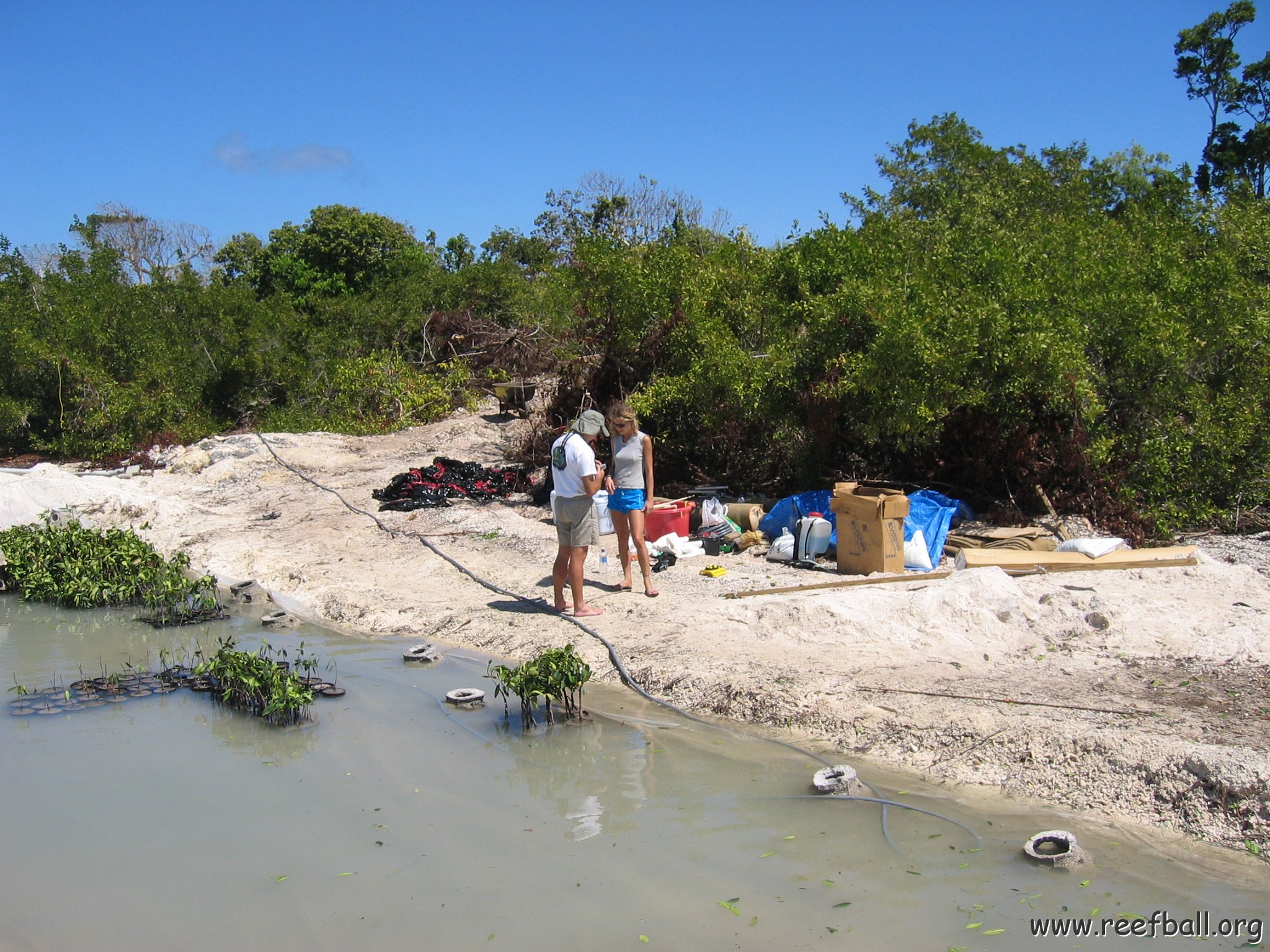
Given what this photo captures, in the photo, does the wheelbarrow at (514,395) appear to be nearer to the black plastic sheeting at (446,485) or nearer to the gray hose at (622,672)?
the black plastic sheeting at (446,485)

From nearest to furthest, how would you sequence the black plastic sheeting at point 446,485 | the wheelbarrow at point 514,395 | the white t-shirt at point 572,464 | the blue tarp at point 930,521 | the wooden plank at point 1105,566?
the white t-shirt at point 572,464 → the wooden plank at point 1105,566 → the blue tarp at point 930,521 → the black plastic sheeting at point 446,485 → the wheelbarrow at point 514,395

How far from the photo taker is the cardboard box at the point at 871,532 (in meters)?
8.41

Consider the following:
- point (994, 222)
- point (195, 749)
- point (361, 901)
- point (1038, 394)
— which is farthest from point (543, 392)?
point (361, 901)

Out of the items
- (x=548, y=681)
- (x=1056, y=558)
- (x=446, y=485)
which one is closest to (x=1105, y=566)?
(x=1056, y=558)

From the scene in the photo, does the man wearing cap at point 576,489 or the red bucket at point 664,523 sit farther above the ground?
the man wearing cap at point 576,489

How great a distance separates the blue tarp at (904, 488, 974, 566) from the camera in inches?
356

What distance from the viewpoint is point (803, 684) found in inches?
246

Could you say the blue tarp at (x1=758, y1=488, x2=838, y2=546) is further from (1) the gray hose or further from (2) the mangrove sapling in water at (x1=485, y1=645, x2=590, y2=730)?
(2) the mangrove sapling in water at (x1=485, y1=645, x2=590, y2=730)

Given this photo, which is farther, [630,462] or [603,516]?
[603,516]

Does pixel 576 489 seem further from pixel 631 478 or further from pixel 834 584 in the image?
pixel 834 584

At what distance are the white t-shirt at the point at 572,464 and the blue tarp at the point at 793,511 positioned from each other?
10.6 feet

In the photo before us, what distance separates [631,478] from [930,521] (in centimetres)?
298

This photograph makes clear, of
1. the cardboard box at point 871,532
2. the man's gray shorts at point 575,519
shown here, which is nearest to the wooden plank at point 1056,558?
the cardboard box at point 871,532

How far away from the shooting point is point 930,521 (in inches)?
362
